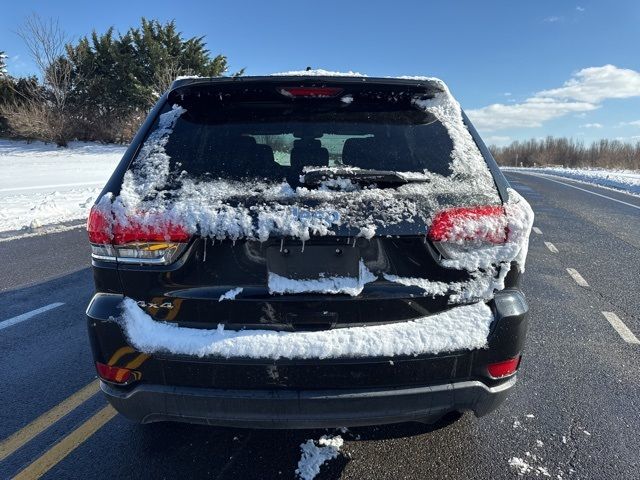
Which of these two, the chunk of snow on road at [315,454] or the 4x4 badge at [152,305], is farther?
the chunk of snow on road at [315,454]

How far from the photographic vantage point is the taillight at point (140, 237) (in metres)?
1.81

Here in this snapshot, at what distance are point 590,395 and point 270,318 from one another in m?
2.38

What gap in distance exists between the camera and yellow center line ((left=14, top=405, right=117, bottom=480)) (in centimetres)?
225

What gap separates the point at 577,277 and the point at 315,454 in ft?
15.8

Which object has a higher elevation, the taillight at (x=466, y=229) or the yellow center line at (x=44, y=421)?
the taillight at (x=466, y=229)

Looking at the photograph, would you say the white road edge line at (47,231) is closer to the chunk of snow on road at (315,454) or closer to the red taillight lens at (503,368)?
the chunk of snow on road at (315,454)

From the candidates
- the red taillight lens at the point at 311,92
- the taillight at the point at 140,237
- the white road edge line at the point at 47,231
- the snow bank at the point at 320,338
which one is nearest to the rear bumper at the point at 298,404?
the snow bank at the point at 320,338

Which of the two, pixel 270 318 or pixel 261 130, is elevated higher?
pixel 261 130

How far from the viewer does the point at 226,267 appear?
6.04ft

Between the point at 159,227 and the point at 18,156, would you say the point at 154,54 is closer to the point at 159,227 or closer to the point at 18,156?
the point at 18,156

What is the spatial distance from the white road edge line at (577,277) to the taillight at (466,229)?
14.2ft

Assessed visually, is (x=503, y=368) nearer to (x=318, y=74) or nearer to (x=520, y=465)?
(x=520, y=465)

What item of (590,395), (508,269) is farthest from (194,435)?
(590,395)

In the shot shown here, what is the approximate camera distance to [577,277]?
582 cm
